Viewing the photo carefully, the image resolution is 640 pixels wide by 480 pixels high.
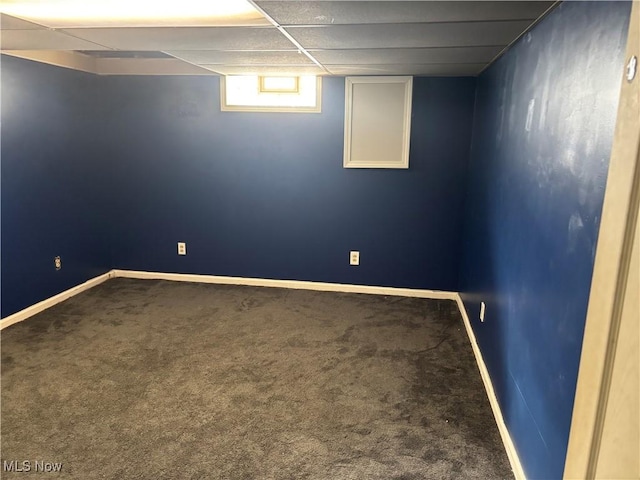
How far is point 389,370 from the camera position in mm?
2879

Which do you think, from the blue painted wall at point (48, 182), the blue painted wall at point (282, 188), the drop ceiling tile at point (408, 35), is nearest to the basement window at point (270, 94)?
the blue painted wall at point (282, 188)

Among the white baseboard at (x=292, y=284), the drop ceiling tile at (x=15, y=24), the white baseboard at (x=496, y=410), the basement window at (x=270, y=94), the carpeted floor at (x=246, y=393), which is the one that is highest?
the drop ceiling tile at (x=15, y=24)

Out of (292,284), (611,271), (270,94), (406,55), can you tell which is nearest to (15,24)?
(406,55)

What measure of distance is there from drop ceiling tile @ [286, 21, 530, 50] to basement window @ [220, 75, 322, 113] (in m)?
1.49

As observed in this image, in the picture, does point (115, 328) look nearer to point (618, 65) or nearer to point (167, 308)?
point (167, 308)

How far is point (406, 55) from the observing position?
275cm

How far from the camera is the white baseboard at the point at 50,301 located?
342 cm

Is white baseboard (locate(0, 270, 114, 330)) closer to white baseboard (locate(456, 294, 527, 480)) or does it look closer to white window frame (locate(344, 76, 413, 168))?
white window frame (locate(344, 76, 413, 168))

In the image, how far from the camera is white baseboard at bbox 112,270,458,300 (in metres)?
4.19

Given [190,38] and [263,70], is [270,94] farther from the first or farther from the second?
[190,38]

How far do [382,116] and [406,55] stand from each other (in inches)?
43.2

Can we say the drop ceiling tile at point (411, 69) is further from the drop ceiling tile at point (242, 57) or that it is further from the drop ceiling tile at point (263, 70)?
the drop ceiling tile at point (242, 57)

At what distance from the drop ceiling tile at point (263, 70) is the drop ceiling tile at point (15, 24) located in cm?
125

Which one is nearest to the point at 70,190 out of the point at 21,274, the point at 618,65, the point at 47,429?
the point at 21,274
